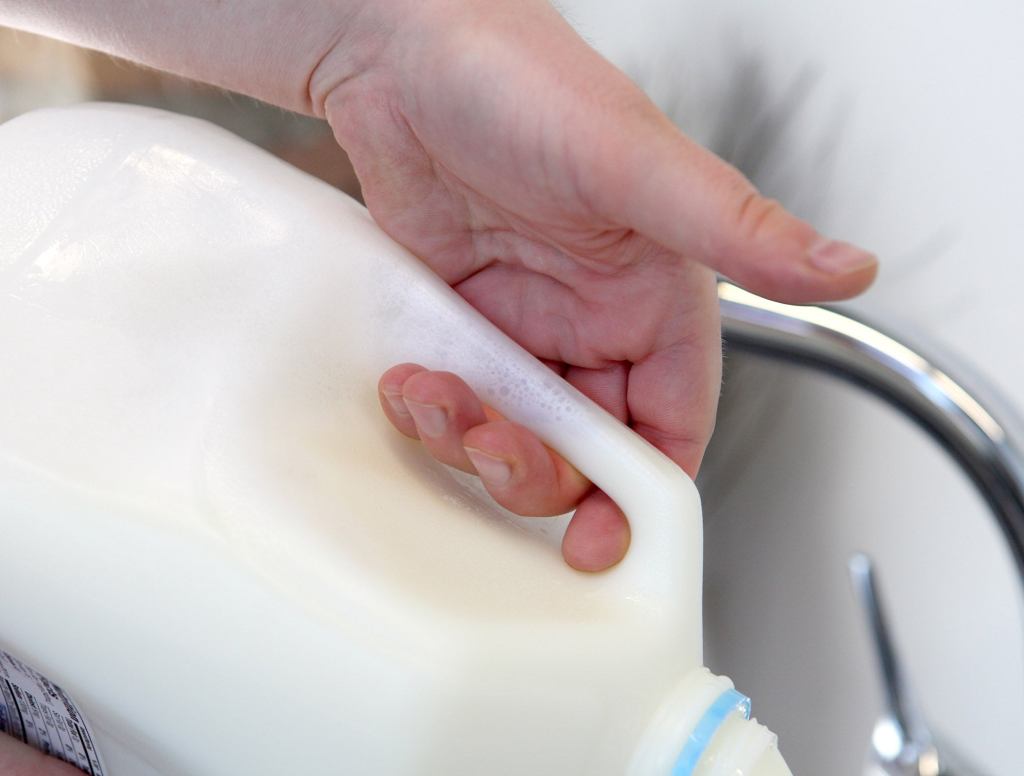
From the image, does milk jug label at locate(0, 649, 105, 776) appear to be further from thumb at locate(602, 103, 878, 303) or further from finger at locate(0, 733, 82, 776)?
thumb at locate(602, 103, 878, 303)

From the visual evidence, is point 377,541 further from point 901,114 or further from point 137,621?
point 901,114

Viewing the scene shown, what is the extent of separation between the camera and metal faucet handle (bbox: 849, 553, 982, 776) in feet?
1.92

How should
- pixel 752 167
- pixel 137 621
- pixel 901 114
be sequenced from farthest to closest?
1. pixel 752 167
2. pixel 901 114
3. pixel 137 621

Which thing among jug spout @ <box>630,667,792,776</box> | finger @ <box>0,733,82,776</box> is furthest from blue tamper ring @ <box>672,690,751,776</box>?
finger @ <box>0,733,82,776</box>

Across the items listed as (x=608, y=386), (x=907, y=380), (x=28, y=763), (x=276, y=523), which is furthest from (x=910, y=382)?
(x=28, y=763)

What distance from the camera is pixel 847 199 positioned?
59 centimetres

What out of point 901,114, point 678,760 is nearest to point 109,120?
point 678,760

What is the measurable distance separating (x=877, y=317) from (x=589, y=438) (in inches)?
6.8

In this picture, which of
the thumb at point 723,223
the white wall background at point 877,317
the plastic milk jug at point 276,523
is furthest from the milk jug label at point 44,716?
the white wall background at point 877,317

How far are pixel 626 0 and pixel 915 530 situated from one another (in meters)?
0.43

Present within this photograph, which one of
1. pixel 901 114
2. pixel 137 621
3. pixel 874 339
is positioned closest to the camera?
pixel 137 621

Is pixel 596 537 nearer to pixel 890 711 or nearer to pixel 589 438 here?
pixel 589 438

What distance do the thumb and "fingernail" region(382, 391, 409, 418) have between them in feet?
0.33

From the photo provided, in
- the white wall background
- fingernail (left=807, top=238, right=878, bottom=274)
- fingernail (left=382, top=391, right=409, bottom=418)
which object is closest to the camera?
fingernail (left=807, top=238, right=878, bottom=274)
